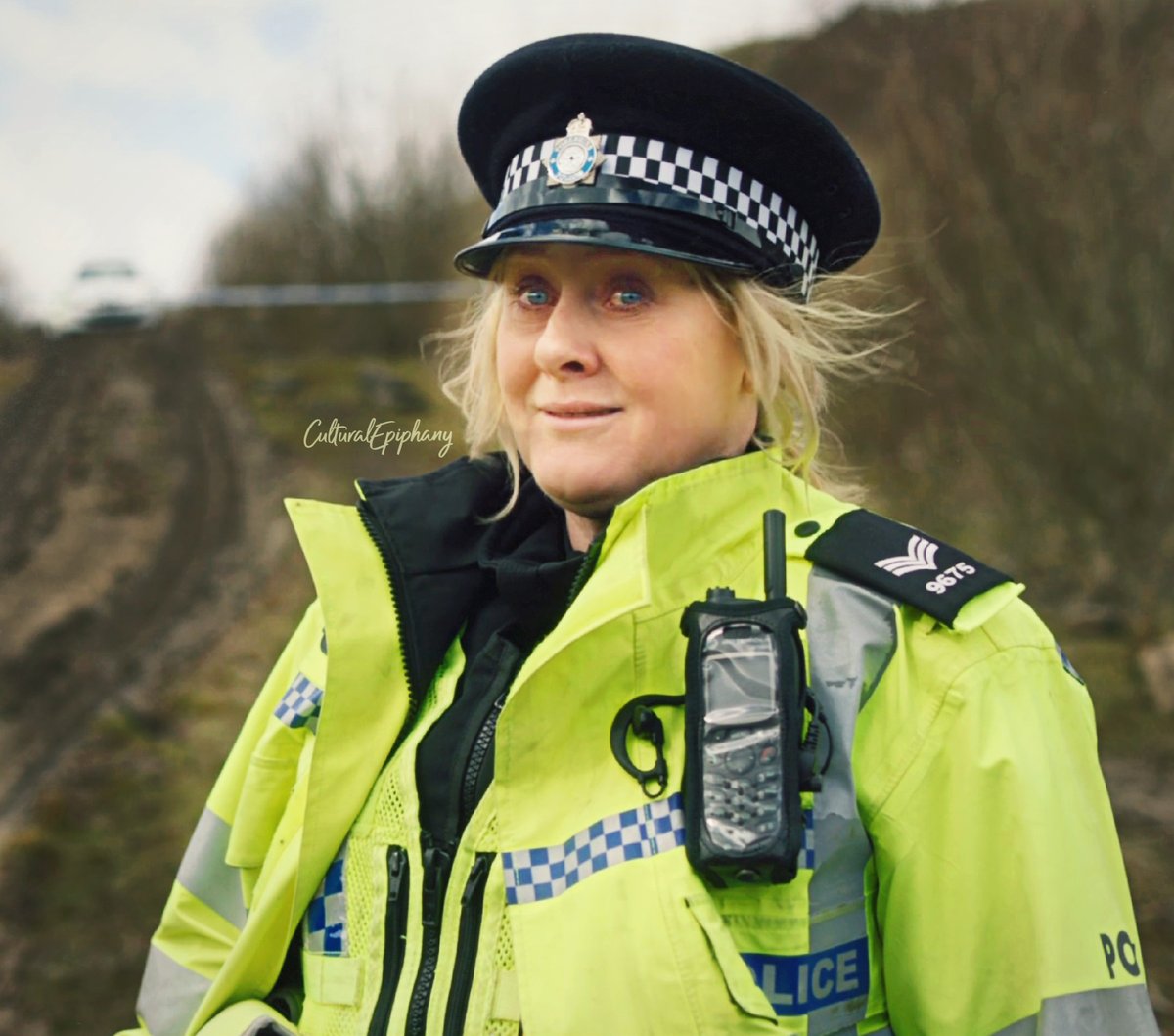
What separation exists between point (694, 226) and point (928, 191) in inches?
207

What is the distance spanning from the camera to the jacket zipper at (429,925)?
5.06ft

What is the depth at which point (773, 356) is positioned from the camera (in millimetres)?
1676

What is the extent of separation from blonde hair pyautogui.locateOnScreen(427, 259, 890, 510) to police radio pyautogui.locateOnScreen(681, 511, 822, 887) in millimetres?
426

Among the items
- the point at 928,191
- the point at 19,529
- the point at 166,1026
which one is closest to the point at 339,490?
the point at 19,529

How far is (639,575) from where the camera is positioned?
1496 millimetres

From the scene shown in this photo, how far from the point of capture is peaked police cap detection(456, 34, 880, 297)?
1602 millimetres

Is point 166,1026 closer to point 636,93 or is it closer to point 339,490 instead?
point 636,93

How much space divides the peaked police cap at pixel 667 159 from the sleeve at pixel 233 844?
2.54 ft

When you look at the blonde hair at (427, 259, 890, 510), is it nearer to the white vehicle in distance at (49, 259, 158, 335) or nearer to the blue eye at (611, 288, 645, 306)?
the blue eye at (611, 288, 645, 306)

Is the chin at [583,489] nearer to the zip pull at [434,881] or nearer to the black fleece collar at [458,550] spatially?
the black fleece collar at [458,550]

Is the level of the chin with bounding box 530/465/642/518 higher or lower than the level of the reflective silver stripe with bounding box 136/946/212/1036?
higher

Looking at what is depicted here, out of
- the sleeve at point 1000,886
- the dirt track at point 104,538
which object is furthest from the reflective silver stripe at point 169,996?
the dirt track at point 104,538

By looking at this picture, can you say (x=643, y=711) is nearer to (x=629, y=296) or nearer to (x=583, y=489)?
(x=583, y=489)

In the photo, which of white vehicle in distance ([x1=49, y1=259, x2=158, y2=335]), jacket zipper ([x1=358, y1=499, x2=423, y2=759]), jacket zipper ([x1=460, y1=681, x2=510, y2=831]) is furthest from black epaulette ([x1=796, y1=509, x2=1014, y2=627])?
white vehicle in distance ([x1=49, y1=259, x2=158, y2=335])
